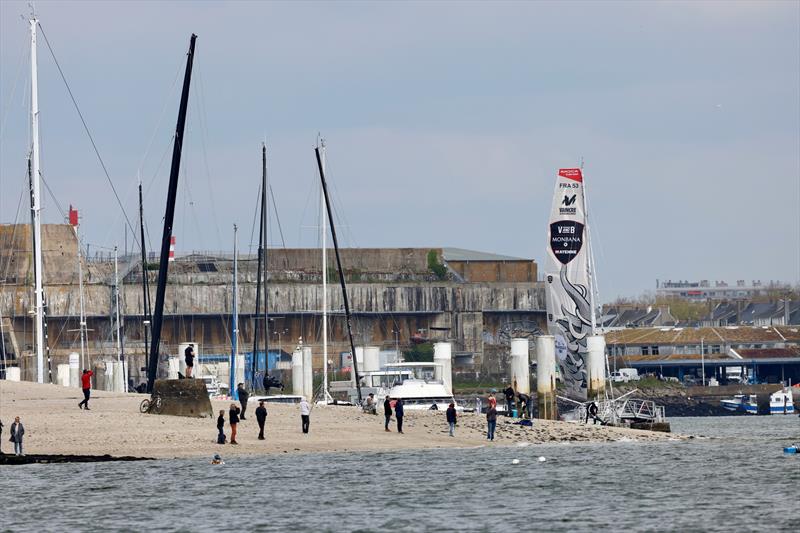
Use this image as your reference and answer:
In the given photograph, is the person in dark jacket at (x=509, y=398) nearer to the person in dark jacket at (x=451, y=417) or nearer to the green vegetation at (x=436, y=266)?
the person in dark jacket at (x=451, y=417)

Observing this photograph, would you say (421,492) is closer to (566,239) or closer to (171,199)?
(171,199)

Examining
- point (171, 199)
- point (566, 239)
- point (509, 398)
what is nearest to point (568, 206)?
point (566, 239)

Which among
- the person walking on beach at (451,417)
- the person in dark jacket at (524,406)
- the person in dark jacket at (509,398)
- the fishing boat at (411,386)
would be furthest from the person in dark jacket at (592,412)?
the person walking on beach at (451,417)

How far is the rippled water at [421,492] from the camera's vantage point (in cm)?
3180

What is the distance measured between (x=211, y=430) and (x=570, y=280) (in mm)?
25898

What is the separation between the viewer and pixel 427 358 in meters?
111

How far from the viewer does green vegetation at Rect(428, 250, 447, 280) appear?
120m

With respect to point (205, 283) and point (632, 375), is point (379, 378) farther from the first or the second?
point (632, 375)

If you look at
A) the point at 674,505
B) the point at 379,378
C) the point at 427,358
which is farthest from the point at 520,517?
the point at 427,358

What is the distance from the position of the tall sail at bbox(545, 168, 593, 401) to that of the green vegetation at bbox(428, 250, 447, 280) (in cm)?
4937

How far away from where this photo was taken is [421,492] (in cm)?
3678

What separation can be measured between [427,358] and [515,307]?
30.2 feet

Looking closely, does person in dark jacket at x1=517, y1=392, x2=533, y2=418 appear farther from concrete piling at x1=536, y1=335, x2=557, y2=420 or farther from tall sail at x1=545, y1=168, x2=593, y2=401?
tall sail at x1=545, y1=168, x2=593, y2=401

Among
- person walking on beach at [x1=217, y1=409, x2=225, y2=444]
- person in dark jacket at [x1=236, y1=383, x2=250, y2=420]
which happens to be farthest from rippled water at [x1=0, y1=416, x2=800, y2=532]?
person in dark jacket at [x1=236, y1=383, x2=250, y2=420]
